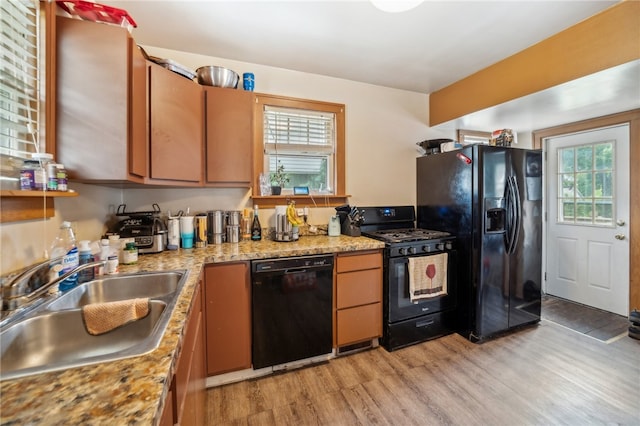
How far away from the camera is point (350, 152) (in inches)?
115

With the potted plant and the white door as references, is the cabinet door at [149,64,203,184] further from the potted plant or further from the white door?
the white door

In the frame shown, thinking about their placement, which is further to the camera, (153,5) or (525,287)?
(525,287)

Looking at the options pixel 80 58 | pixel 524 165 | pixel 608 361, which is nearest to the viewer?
pixel 80 58

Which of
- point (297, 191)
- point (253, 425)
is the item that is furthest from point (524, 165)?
point (253, 425)

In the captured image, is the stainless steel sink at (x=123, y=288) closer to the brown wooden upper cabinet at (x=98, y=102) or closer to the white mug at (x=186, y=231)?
the brown wooden upper cabinet at (x=98, y=102)

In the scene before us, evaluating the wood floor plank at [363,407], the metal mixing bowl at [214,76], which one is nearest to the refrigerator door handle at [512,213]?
the wood floor plank at [363,407]

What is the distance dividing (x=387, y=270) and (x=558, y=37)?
7.20 feet

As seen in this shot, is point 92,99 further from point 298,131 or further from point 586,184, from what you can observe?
point 586,184

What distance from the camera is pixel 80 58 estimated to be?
1.35m

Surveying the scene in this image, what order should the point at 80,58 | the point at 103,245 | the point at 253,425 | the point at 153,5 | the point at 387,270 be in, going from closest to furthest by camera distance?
the point at 80,58, the point at 103,245, the point at 253,425, the point at 153,5, the point at 387,270

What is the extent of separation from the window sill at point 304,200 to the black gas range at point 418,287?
1.80 ft

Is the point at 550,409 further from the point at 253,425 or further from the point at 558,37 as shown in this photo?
the point at 558,37

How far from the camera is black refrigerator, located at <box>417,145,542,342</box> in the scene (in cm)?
246

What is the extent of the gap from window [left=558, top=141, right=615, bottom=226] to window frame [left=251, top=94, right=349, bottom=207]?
9.06 feet
